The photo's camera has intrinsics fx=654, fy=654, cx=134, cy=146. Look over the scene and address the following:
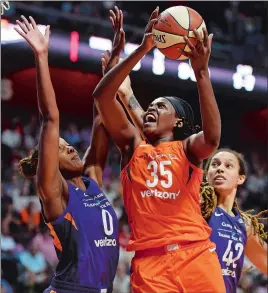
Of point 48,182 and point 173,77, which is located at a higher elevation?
point 173,77

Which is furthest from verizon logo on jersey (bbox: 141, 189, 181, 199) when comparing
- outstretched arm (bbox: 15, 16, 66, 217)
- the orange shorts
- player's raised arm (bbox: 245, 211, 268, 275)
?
player's raised arm (bbox: 245, 211, 268, 275)

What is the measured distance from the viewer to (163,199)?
13.3 feet

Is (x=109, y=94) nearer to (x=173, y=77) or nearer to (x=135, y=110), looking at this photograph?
(x=135, y=110)

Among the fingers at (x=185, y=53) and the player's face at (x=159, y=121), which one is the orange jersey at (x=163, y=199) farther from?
the fingers at (x=185, y=53)

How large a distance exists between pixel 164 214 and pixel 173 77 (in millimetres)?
10797

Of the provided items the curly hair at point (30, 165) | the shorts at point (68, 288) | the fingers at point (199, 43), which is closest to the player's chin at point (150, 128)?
the fingers at point (199, 43)

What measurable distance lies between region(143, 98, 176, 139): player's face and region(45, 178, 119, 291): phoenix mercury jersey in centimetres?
62

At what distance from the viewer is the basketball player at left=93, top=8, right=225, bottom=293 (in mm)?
3914

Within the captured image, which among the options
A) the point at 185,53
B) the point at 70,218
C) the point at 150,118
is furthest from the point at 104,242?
the point at 185,53

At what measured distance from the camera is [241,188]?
15.2 meters

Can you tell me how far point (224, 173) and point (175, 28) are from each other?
1490 mm

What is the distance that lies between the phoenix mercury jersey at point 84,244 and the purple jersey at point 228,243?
39.6 inches

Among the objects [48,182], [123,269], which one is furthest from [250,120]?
[48,182]

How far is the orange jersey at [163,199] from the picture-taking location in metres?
4.02
